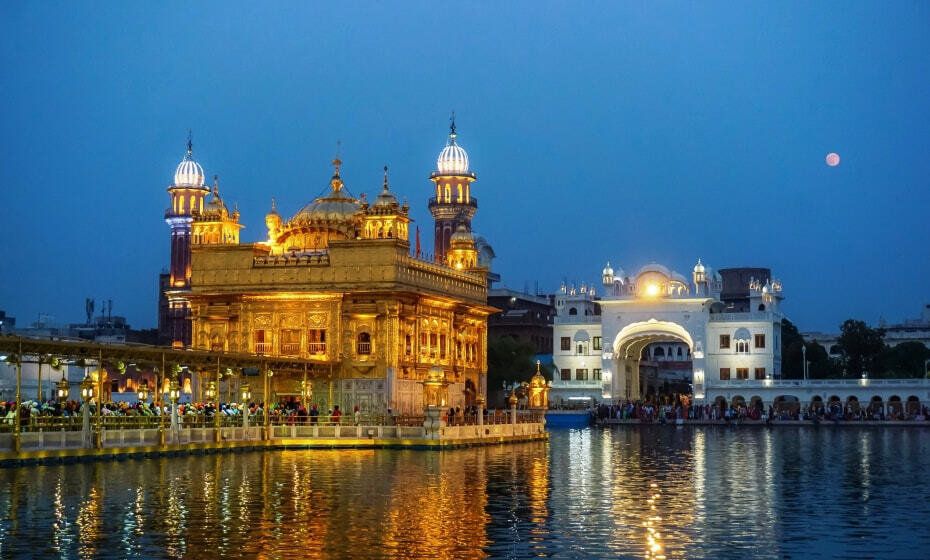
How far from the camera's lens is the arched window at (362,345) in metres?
48.6

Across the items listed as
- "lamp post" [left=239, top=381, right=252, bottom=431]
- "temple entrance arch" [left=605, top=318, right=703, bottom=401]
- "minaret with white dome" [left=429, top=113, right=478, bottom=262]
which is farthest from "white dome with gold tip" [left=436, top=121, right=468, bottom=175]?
"lamp post" [left=239, top=381, right=252, bottom=431]

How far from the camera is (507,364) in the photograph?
83.2 metres

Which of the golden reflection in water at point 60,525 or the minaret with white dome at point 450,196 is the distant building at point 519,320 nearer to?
the minaret with white dome at point 450,196

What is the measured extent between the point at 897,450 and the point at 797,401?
40.9m

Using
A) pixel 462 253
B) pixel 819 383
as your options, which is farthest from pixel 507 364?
pixel 462 253

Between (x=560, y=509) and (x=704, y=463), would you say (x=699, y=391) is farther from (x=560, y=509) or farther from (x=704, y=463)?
(x=560, y=509)

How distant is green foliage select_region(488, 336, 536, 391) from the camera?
82.8 meters

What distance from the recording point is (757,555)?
54.9 feet

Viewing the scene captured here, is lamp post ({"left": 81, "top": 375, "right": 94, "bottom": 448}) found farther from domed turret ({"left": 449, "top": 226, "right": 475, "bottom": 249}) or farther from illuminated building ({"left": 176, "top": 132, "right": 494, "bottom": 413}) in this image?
domed turret ({"left": 449, "top": 226, "right": 475, "bottom": 249})

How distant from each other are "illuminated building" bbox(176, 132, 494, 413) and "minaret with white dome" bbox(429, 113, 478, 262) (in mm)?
35739

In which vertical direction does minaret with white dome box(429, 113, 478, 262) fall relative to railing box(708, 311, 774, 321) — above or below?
above

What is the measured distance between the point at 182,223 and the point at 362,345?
54.7 metres

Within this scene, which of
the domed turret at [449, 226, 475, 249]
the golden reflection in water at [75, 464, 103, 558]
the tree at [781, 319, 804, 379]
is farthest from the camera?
the tree at [781, 319, 804, 379]

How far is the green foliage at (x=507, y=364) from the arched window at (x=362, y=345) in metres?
34.0
